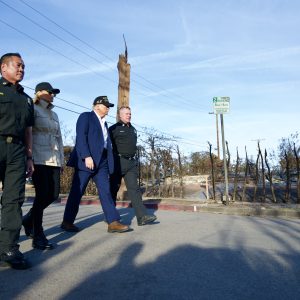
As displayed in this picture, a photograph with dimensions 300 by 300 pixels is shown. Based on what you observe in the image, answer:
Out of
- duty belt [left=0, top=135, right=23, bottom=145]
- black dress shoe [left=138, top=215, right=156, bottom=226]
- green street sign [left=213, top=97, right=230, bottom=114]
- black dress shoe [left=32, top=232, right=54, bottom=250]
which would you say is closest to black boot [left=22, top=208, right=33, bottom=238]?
black dress shoe [left=32, top=232, right=54, bottom=250]

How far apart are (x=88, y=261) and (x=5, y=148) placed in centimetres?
129

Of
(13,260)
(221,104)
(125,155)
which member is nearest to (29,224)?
(13,260)

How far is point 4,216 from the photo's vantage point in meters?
3.72

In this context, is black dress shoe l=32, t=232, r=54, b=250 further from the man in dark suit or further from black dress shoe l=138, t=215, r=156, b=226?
black dress shoe l=138, t=215, r=156, b=226

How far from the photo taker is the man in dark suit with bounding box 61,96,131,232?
556cm

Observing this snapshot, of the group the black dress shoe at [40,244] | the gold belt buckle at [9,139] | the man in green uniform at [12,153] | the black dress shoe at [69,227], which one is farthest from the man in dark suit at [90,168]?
the gold belt buckle at [9,139]

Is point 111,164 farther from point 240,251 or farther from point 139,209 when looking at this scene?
point 240,251

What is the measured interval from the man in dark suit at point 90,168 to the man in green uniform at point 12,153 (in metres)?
1.65

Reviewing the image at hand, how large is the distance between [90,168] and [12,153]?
5.92ft

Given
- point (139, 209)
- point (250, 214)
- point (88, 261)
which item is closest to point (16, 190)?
point (88, 261)

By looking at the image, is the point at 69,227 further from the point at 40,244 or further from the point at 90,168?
the point at 40,244

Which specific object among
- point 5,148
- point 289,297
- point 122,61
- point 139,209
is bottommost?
point 289,297

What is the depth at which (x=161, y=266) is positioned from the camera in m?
3.80

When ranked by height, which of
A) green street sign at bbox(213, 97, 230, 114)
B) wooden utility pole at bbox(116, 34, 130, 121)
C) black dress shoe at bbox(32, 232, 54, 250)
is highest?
wooden utility pole at bbox(116, 34, 130, 121)
